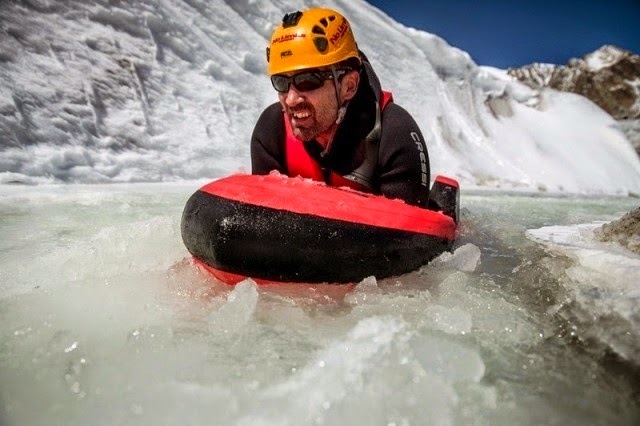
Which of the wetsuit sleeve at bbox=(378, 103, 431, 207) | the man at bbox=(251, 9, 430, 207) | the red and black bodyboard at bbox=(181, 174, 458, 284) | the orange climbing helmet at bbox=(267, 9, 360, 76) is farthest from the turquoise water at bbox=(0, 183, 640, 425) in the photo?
the orange climbing helmet at bbox=(267, 9, 360, 76)

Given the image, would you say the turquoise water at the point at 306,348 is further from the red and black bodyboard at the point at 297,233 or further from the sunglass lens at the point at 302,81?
the sunglass lens at the point at 302,81

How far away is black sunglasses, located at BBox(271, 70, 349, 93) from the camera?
8.14ft

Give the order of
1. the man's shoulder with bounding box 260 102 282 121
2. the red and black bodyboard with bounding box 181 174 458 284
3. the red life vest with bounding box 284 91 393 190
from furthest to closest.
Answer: the man's shoulder with bounding box 260 102 282 121 < the red life vest with bounding box 284 91 393 190 < the red and black bodyboard with bounding box 181 174 458 284

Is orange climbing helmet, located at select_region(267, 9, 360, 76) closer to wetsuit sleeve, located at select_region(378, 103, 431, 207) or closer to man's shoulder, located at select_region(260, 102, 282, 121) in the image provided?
man's shoulder, located at select_region(260, 102, 282, 121)

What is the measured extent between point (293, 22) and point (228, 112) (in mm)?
6497

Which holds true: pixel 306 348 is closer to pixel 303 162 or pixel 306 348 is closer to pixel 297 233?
pixel 297 233

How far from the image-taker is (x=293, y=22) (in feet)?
8.30

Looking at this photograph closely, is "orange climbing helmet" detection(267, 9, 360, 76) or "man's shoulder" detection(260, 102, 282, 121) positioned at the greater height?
"orange climbing helmet" detection(267, 9, 360, 76)

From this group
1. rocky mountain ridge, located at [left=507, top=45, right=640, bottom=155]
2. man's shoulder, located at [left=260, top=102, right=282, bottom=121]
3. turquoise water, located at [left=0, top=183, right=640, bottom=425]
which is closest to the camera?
turquoise water, located at [left=0, top=183, right=640, bottom=425]

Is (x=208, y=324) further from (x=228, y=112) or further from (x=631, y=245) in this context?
(x=228, y=112)

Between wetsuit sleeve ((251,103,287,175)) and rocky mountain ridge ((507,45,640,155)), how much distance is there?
64.0 feet

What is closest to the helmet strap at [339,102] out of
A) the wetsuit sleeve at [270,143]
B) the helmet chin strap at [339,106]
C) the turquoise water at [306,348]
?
the helmet chin strap at [339,106]

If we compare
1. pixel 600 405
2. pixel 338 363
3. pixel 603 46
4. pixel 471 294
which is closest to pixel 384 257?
pixel 471 294

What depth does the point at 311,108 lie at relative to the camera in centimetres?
256
